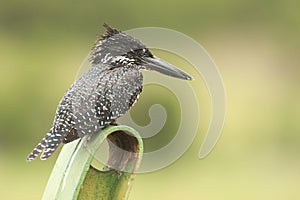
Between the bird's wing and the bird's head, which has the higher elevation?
the bird's head

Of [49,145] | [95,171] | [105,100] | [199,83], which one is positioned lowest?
[95,171]

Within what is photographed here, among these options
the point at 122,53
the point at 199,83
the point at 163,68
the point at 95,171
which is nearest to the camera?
the point at 95,171

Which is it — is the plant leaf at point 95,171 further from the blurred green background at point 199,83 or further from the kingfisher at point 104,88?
the blurred green background at point 199,83

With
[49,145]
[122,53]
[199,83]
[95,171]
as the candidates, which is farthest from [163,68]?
[199,83]

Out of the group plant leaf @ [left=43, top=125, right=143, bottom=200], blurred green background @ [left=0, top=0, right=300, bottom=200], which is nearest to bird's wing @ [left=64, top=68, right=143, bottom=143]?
plant leaf @ [left=43, top=125, right=143, bottom=200]

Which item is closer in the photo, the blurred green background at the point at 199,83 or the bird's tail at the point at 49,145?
the bird's tail at the point at 49,145

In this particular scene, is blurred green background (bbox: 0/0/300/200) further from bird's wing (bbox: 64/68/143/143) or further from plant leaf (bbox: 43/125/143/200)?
plant leaf (bbox: 43/125/143/200)

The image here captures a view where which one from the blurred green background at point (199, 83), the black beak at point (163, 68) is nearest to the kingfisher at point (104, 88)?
the black beak at point (163, 68)

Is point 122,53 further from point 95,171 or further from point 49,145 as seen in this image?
point 95,171
